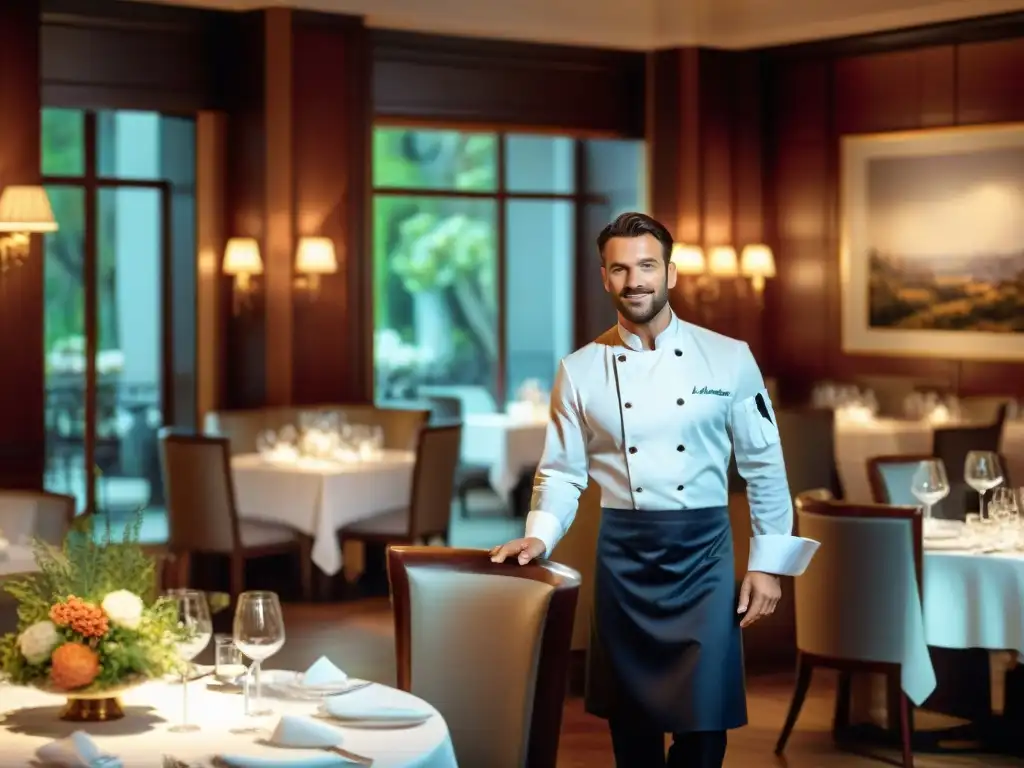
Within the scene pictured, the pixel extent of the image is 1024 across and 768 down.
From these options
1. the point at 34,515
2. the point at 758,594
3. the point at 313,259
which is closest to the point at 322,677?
the point at 758,594

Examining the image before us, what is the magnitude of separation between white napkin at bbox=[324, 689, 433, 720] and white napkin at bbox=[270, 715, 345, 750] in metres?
0.09

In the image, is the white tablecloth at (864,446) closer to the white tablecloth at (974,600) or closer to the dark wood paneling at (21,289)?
the white tablecloth at (974,600)

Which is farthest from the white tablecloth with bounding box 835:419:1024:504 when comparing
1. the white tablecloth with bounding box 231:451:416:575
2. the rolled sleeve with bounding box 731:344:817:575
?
the rolled sleeve with bounding box 731:344:817:575

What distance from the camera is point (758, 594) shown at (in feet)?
11.4

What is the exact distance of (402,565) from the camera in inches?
133

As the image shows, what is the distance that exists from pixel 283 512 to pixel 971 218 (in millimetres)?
5131

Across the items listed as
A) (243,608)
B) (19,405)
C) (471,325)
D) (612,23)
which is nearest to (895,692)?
(243,608)

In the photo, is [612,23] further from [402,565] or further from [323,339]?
[402,565]

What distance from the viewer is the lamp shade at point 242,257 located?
9.90 metres

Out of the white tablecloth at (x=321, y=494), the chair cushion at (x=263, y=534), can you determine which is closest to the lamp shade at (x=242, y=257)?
the white tablecloth at (x=321, y=494)

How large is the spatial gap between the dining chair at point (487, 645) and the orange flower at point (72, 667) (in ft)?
2.28

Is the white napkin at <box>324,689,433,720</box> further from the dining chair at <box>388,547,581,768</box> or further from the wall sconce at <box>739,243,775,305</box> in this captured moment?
the wall sconce at <box>739,243,775,305</box>

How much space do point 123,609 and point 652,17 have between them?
9.21 metres

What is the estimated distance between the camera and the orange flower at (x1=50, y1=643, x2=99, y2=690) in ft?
9.47
